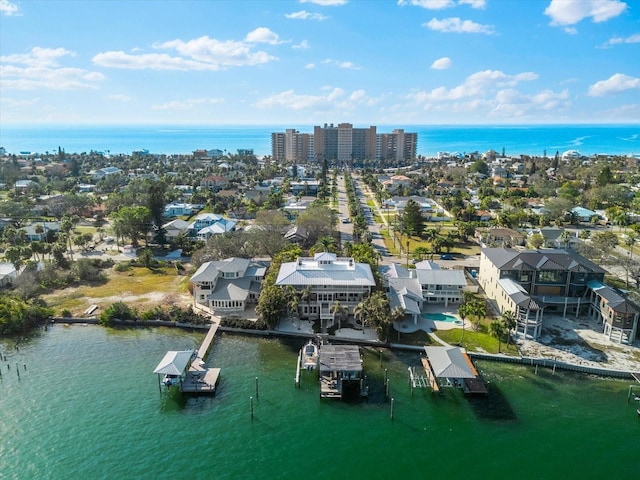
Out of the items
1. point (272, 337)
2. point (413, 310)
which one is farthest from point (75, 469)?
point (413, 310)

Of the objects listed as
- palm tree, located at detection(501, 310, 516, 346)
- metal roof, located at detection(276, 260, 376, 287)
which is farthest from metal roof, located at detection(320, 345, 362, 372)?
palm tree, located at detection(501, 310, 516, 346)

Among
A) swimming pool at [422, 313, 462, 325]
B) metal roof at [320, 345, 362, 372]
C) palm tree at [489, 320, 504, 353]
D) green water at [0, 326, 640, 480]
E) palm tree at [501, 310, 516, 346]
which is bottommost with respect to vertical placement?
green water at [0, 326, 640, 480]

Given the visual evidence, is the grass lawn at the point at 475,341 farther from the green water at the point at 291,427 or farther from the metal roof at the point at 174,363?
the metal roof at the point at 174,363

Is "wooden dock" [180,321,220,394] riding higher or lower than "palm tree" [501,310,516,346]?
lower

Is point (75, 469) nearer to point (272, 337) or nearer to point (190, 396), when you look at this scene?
point (190, 396)

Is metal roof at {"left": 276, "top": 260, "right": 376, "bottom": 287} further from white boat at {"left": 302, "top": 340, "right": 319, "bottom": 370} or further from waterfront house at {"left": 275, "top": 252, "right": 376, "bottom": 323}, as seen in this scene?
white boat at {"left": 302, "top": 340, "right": 319, "bottom": 370}

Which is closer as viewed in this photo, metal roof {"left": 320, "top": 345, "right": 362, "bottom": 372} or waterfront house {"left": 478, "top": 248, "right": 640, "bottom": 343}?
metal roof {"left": 320, "top": 345, "right": 362, "bottom": 372}
